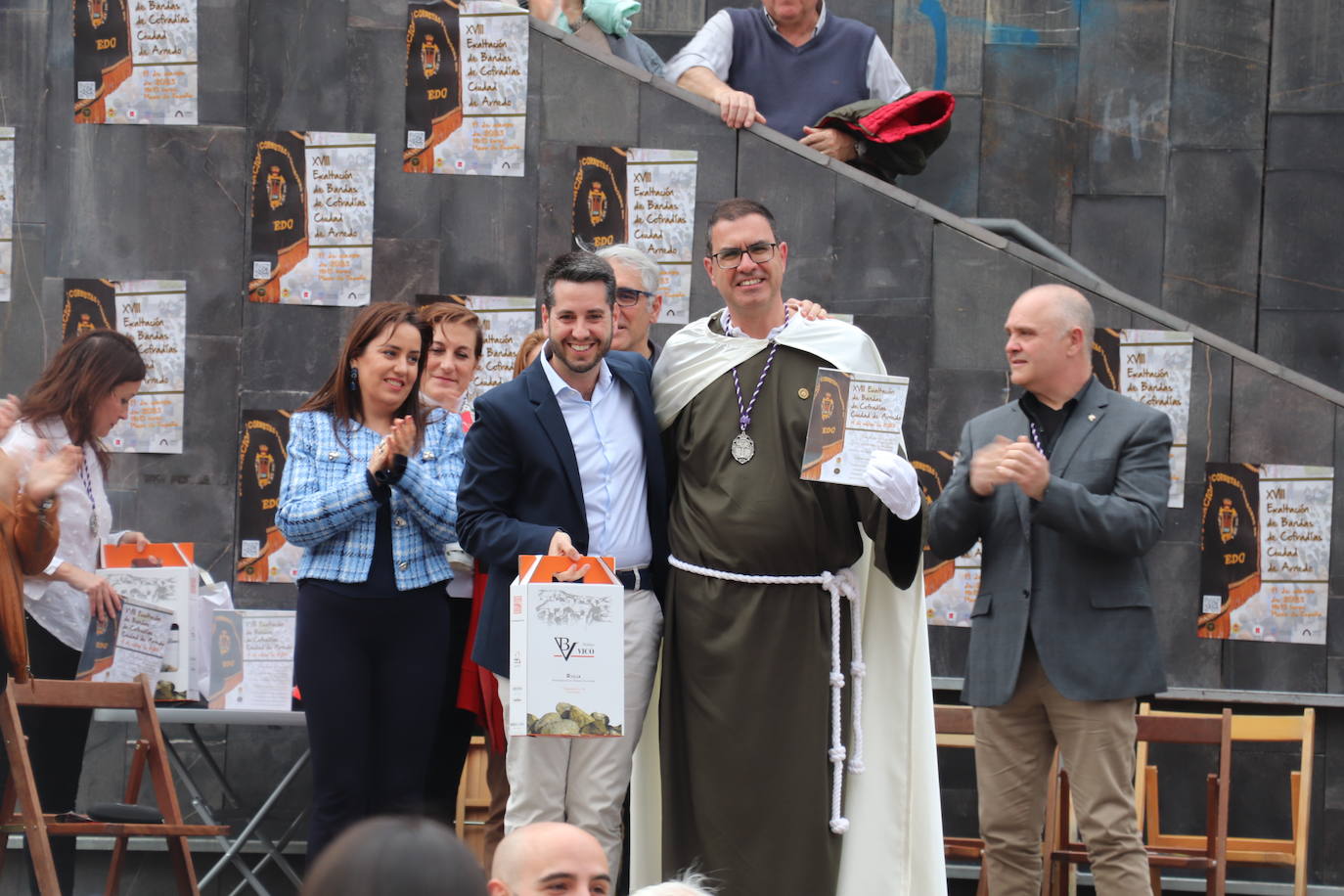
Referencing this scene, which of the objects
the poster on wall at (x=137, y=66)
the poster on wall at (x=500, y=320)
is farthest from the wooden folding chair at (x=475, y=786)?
the poster on wall at (x=137, y=66)

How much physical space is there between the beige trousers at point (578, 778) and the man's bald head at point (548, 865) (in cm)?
140

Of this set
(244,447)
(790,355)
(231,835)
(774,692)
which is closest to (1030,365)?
(790,355)

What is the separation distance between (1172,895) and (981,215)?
349cm

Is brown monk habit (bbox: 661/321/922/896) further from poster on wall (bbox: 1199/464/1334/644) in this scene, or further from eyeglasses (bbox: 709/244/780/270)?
poster on wall (bbox: 1199/464/1334/644)

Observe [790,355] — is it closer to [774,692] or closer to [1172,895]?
[774,692]

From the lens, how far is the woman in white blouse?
18.0 ft

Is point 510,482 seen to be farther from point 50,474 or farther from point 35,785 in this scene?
point 35,785

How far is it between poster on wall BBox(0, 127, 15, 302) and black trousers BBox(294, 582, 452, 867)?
2.89m

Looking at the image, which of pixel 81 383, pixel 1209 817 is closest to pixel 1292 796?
pixel 1209 817

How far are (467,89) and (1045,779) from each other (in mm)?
3517

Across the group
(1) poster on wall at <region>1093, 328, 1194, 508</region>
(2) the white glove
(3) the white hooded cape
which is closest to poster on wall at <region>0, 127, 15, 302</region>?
(3) the white hooded cape

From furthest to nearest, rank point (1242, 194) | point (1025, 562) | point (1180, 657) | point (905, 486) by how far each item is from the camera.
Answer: point (1242, 194) < point (1180, 657) < point (1025, 562) < point (905, 486)

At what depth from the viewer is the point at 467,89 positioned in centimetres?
682

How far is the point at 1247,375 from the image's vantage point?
21.6 ft
